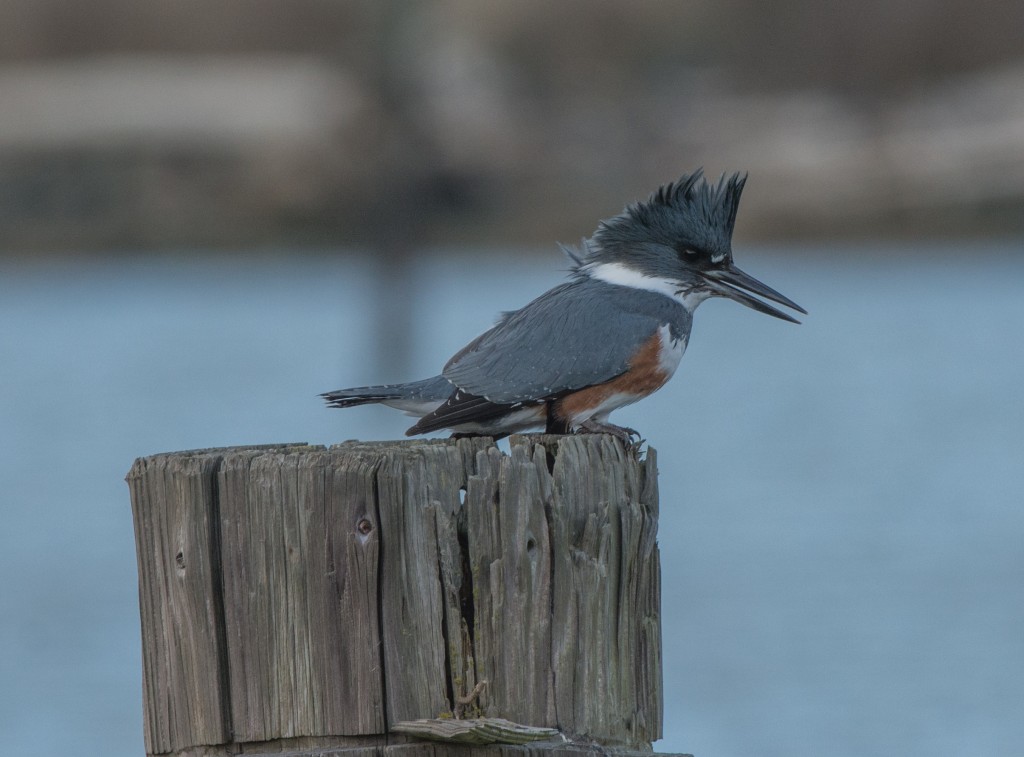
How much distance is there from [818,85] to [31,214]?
15187mm

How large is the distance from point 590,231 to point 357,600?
23.3m

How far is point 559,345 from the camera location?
4.18 metres

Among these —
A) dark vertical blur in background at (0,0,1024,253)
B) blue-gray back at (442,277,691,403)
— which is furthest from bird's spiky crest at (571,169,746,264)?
dark vertical blur in background at (0,0,1024,253)

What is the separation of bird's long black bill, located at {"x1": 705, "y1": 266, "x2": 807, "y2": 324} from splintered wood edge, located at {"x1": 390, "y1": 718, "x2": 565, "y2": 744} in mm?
2192

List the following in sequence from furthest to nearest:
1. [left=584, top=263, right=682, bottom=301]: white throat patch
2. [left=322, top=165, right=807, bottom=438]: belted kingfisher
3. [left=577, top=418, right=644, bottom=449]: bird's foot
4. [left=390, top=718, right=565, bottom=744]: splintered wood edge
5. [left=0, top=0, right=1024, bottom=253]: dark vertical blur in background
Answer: [left=0, top=0, right=1024, bottom=253]: dark vertical blur in background → [left=584, top=263, right=682, bottom=301]: white throat patch → [left=322, top=165, right=807, bottom=438]: belted kingfisher → [left=577, top=418, right=644, bottom=449]: bird's foot → [left=390, top=718, right=565, bottom=744]: splintered wood edge

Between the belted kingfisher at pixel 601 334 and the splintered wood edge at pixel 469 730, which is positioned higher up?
the belted kingfisher at pixel 601 334

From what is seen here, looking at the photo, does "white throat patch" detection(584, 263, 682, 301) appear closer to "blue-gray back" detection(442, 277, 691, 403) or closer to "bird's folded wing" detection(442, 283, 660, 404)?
"blue-gray back" detection(442, 277, 691, 403)

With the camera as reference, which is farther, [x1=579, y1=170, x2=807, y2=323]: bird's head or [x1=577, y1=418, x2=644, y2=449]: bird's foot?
[x1=579, y1=170, x2=807, y2=323]: bird's head

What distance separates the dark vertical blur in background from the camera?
88.2ft

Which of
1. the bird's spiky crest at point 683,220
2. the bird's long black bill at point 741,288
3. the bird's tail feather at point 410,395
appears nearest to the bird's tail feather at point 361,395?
the bird's tail feather at point 410,395

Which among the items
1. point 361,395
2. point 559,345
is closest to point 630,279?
point 559,345

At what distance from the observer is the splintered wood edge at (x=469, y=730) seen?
269cm

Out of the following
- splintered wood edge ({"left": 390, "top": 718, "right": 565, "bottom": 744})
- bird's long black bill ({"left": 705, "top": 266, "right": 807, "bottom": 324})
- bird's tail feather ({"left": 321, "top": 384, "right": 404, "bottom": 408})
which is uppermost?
bird's long black bill ({"left": 705, "top": 266, "right": 807, "bottom": 324})

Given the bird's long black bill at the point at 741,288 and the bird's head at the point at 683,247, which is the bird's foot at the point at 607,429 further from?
the bird's long black bill at the point at 741,288
